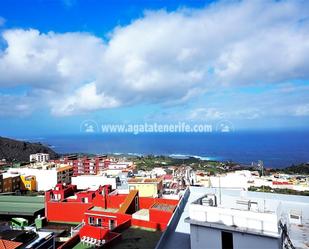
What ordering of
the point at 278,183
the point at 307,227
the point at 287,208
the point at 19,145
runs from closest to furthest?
the point at 307,227 < the point at 287,208 < the point at 278,183 < the point at 19,145

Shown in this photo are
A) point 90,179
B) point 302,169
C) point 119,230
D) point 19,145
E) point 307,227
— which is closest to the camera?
point 307,227

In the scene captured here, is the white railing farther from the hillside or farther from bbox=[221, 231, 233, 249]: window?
the hillside

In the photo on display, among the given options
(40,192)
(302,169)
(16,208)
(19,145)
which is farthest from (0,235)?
(19,145)

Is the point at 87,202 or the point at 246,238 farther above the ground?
the point at 246,238

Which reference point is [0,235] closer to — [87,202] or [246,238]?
[246,238]

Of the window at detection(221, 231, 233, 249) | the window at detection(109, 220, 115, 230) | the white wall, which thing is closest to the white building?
the white wall

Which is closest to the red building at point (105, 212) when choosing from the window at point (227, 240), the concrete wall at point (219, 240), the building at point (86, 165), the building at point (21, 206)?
the building at point (21, 206)
